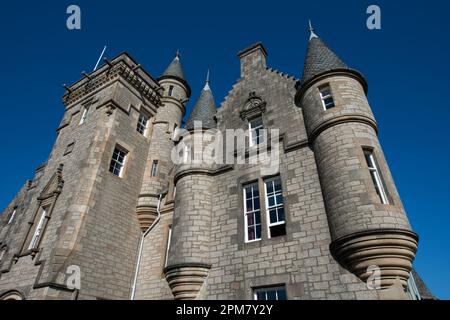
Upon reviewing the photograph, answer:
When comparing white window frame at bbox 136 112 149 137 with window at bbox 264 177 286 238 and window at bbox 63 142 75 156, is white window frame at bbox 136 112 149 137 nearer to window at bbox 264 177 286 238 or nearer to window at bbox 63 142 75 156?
window at bbox 63 142 75 156

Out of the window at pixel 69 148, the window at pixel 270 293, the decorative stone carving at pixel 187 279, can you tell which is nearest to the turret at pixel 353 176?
the window at pixel 270 293

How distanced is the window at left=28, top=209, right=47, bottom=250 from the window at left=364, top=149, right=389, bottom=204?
13.5 meters

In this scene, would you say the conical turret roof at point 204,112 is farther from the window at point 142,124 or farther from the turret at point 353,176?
→ the window at point 142,124

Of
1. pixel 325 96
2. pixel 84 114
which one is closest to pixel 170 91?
pixel 84 114

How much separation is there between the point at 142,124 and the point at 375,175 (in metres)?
14.2

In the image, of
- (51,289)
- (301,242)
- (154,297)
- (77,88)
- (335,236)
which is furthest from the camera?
(77,88)

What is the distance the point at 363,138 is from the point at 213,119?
23.4 feet

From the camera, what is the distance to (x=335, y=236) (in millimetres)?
7555

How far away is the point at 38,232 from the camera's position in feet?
43.4

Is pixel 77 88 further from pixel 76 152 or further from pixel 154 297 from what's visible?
pixel 154 297

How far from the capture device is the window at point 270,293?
7983mm

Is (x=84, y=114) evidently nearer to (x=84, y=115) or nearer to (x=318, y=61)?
(x=84, y=115)

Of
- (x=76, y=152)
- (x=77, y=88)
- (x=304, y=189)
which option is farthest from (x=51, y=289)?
(x=77, y=88)

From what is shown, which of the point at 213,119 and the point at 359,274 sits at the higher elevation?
the point at 213,119
